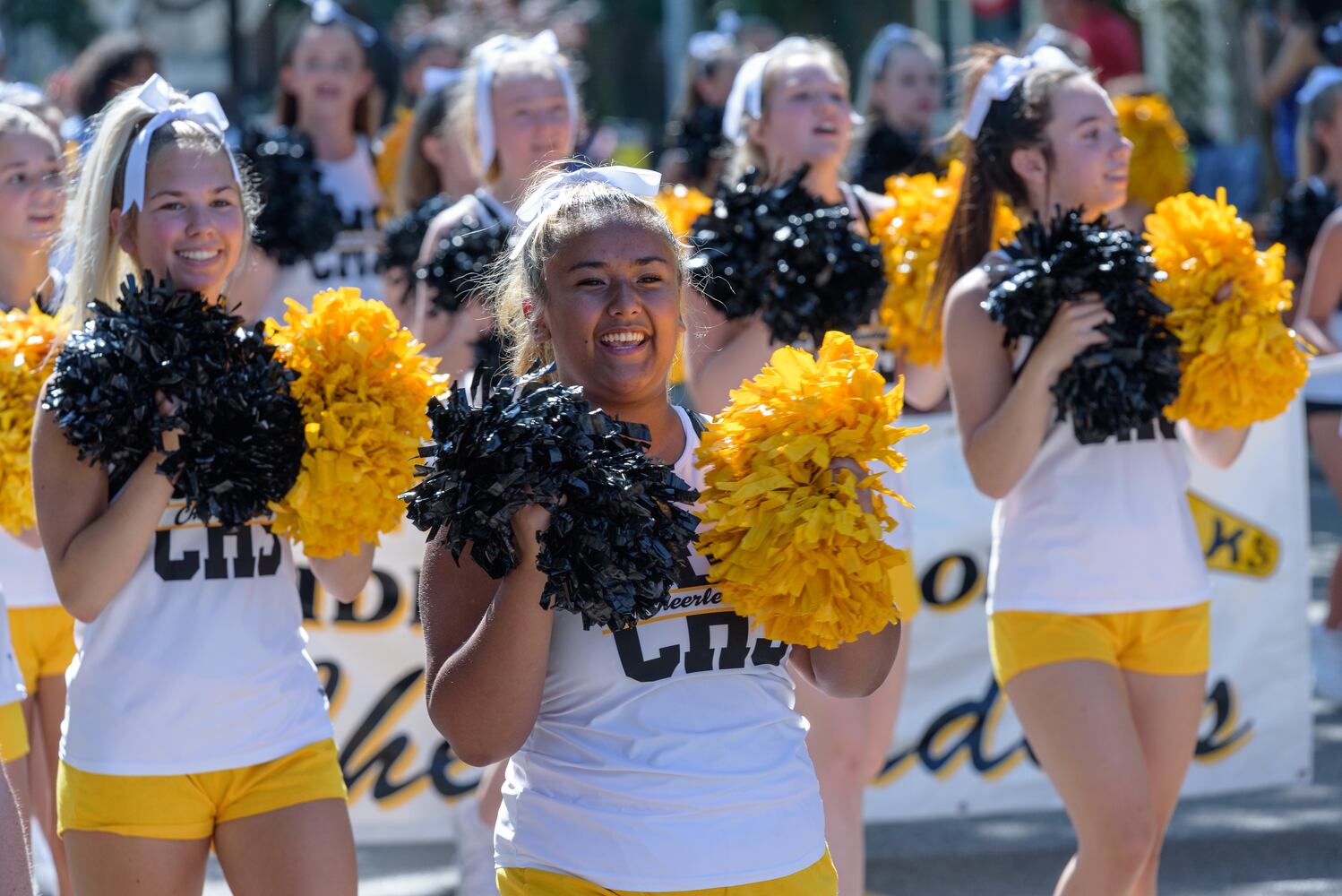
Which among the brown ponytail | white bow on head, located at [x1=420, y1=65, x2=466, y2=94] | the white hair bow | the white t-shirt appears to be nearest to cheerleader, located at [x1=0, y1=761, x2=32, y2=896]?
the brown ponytail

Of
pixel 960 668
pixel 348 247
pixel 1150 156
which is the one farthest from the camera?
pixel 1150 156

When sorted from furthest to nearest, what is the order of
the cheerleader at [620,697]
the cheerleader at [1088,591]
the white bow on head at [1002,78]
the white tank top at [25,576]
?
1. the white bow on head at [1002,78]
2. the white tank top at [25,576]
3. the cheerleader at [1088,591]
4. the cheerleader at [620,697]

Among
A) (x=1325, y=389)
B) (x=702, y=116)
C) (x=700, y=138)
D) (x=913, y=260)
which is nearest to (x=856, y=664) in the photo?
(x=913, y=260)

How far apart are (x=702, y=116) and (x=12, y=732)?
4.92m

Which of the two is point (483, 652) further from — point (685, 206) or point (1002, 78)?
point (685, 206)

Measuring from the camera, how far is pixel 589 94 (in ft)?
89.3

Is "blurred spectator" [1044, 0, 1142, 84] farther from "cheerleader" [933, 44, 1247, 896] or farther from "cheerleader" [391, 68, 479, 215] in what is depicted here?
"cheerleader" [933, 44, 1247, 896]

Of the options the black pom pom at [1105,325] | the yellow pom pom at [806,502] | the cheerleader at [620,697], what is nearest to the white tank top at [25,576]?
the cheerleader at [620,697]

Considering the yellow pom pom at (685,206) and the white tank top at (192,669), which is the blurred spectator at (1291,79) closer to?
the yellow pom pom at (685,206)

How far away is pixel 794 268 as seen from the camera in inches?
176

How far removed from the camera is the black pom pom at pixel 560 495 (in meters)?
2.42

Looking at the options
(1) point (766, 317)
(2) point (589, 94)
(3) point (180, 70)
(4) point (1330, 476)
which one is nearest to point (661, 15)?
(2) point (589, 94)

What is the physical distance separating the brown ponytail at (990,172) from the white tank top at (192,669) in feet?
6.34

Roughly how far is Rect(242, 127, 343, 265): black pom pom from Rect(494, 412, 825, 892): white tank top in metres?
3.59
